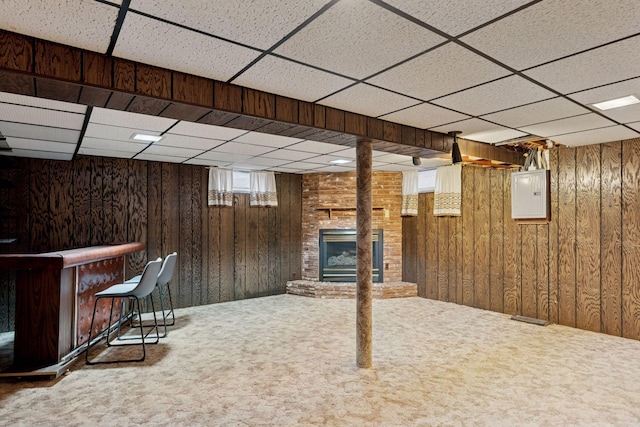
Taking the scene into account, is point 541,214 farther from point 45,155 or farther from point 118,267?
point 45,155

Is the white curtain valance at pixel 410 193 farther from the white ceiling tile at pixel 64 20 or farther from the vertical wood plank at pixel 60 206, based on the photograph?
the white ceiling tile at pixel 64 20

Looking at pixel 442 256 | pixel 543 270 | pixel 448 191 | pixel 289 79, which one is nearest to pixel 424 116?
pixel 289 79

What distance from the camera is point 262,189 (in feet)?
22.1

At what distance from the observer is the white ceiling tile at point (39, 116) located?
2.95 m

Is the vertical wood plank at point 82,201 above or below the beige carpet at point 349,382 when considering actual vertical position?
above

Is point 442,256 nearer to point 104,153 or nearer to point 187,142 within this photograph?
point 187,142

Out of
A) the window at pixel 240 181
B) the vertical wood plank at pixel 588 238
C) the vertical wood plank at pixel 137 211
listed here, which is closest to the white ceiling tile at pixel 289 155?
the window at pixel 240 181

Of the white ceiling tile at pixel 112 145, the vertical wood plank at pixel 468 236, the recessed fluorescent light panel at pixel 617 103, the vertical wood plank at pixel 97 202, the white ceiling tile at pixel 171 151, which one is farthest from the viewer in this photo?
the vertical wood plank at pixel 468 236

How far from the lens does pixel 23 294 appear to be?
3.28m

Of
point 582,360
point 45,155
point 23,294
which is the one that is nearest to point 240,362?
point 23,294

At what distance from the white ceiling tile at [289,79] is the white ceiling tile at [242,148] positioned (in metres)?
1.79

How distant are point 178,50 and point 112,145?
116 inches

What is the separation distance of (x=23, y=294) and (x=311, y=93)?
302cm

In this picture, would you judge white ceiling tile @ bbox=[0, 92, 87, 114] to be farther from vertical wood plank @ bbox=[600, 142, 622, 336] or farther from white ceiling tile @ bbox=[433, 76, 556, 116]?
vertical wood plank @ bbox=[600, 142, 622, 336]
